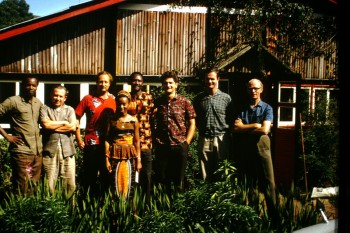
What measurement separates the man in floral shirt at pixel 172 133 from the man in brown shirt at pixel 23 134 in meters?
1.77

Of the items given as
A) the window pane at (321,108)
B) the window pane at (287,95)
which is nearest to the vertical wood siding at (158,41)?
the window pane at (287,95)

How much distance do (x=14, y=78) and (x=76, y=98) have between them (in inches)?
66.8

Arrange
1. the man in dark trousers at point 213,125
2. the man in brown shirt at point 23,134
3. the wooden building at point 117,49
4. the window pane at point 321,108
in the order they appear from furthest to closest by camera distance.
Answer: the wooden building at point 117,49 → the window pane at point 321,108 → the man in dark trousers at point 213,125 → the man in brown shirt at point 23,134

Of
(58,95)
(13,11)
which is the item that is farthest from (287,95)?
(13,11)

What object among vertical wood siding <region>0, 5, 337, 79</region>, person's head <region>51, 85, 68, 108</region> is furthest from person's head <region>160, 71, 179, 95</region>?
vertical wood siding <region>0, 5, 337, 79</region>

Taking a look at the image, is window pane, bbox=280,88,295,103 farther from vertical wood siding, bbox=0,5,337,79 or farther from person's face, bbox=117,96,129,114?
person's face, bbox=117,96,129,114

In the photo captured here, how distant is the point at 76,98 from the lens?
10602mm

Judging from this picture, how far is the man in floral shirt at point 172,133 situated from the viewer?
5395 millimetres

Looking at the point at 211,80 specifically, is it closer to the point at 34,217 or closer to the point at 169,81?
the point at 169,81

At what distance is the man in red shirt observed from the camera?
5418mm

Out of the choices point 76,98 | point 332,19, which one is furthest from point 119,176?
point 332,19

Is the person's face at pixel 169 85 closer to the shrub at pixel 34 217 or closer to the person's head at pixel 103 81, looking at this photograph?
the person's head at pixel 103 81

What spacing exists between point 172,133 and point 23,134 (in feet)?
6.91

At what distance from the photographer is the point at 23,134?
5254mm
